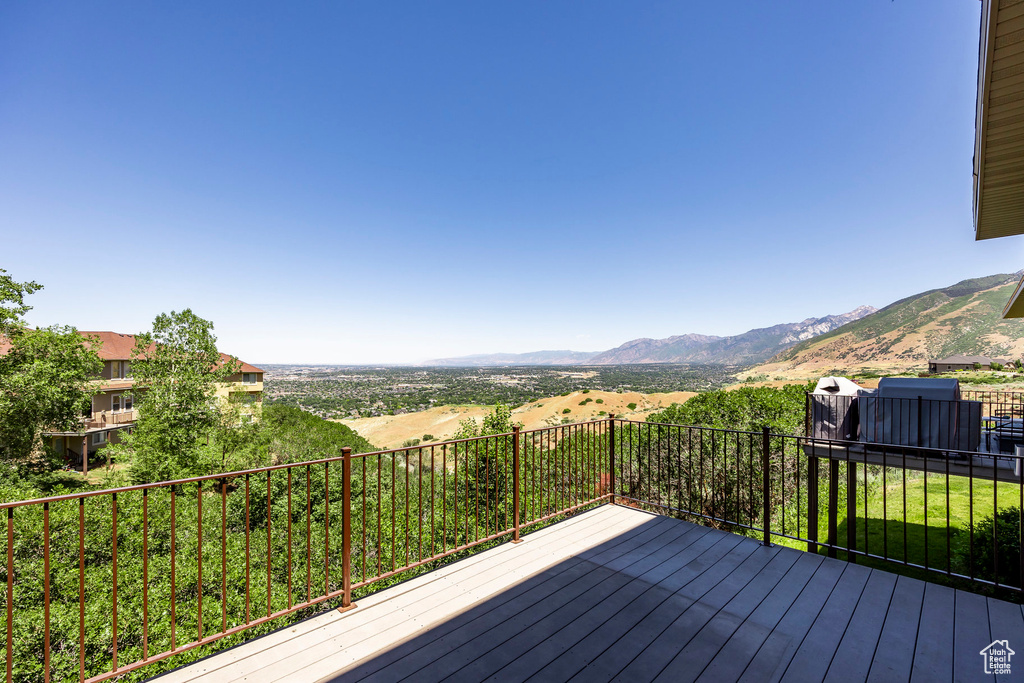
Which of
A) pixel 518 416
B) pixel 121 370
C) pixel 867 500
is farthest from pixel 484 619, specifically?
pixel 121 370

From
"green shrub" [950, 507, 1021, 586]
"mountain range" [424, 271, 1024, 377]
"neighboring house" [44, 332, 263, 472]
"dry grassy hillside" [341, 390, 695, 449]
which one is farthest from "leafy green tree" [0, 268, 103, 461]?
"mountain range" [424, 271, 1024, 377]

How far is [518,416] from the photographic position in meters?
42.0

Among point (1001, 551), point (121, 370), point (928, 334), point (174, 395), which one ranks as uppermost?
point (928, 334)

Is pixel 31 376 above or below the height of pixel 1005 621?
above

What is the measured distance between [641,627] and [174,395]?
95.3 ft

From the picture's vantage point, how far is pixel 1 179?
64.7 feet

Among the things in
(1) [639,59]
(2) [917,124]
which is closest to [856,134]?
(2) [917,124]

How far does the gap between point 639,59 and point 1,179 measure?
29.6 meters

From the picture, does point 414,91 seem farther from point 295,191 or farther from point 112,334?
point 112,334

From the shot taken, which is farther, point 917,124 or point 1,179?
point 1,179

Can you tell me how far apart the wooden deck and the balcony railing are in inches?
8.1

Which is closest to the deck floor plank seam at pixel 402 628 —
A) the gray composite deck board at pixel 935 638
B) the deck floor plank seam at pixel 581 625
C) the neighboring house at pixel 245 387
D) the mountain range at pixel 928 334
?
the deck floor plank seam at pixel 581 625

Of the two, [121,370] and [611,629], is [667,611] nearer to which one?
[611,629]

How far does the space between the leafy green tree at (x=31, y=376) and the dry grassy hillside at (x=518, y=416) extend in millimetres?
21295
